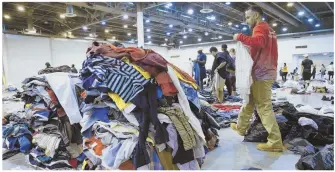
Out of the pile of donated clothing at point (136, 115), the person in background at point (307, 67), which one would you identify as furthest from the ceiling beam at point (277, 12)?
the pile of donated clothing at point (136, 115)

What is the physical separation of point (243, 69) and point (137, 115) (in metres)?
1.23

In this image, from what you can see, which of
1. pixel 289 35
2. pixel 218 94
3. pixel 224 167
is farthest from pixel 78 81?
pixel 289 35

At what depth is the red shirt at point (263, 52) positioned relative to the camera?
2.28 metres

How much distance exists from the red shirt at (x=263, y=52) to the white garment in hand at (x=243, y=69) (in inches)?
3.4

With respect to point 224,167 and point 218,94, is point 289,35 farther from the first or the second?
point 224,167

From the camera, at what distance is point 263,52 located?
2348 mm

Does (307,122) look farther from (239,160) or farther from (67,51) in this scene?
(67,51)

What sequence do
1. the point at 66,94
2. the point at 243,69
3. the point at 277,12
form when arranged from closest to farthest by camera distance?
the point at 66,94 < the point at 243,69 < the point at 277,12

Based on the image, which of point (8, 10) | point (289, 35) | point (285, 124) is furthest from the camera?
point (289, 35)

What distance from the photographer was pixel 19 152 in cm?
239

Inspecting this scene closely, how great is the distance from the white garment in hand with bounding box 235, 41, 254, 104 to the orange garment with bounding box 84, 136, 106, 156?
1377mm

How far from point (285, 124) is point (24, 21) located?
14.9 m

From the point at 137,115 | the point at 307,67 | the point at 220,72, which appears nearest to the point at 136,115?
the point at 137,115

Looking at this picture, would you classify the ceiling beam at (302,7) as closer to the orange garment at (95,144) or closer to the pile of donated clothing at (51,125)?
the pile of donated clothing at (51,125)
